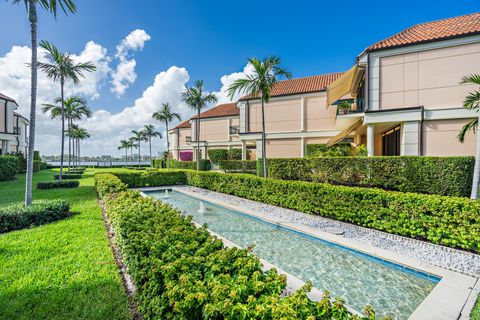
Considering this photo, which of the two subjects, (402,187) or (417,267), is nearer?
(417,267)

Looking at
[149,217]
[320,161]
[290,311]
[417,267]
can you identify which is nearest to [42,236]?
[149,217]

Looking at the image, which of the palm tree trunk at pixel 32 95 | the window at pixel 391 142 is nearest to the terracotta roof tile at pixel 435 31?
the window at pixel 391 142

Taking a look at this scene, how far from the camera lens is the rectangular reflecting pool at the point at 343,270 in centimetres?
447

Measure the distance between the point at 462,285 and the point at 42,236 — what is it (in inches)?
431

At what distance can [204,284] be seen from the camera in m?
2.44

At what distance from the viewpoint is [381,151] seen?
Answer: 64.5 feet

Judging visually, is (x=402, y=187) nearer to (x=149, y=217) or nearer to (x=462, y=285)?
(x=462, y=285)

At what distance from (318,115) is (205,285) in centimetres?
2296

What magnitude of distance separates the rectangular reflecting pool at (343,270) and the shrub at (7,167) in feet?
75.7

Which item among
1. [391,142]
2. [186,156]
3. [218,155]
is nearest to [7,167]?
[218,155]

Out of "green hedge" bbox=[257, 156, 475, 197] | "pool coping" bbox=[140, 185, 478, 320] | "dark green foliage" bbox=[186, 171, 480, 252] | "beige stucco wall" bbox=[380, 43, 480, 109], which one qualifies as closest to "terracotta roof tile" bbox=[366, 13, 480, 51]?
"beige stucco wall" bbox=[380, 43, 480, 109]

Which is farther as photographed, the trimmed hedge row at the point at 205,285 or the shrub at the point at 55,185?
the shrub at the point at 55,185

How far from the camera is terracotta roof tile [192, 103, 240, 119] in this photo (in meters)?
35.3

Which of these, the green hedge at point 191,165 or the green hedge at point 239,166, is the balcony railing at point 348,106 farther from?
the green hedge at point 191,165
